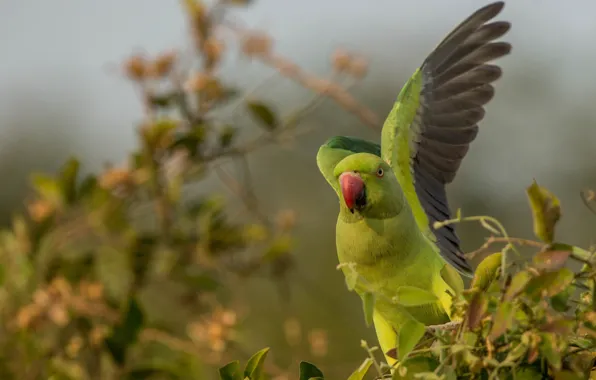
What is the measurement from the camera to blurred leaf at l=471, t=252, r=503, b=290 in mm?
876

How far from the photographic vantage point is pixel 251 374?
41.4 inches

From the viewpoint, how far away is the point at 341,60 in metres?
2.23

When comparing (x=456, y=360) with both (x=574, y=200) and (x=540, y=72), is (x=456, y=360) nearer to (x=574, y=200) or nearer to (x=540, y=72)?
(x=574, y=200)

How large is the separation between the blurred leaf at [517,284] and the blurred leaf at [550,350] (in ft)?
0.15

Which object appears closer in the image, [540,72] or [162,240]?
[162,240]

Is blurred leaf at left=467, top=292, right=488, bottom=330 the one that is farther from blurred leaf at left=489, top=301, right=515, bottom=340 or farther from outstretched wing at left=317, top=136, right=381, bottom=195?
outstretched wing at left=317, top=136, right=381, bottom=195

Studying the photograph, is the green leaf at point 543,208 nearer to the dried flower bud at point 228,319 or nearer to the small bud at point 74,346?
the dried flower bud at point 228,319

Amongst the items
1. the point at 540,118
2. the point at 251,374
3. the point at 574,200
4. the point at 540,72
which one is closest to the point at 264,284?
the point at 574,200

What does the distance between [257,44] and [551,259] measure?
1.59m

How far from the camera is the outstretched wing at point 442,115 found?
62.7 inches

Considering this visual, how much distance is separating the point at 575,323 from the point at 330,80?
149 centimetres

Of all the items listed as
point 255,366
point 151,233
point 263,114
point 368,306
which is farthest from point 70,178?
point 368,306

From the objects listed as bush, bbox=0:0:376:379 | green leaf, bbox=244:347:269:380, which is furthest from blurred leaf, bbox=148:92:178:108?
green leaf, bbox=244:347:269:380

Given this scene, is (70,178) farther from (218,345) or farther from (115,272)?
(218,345)
